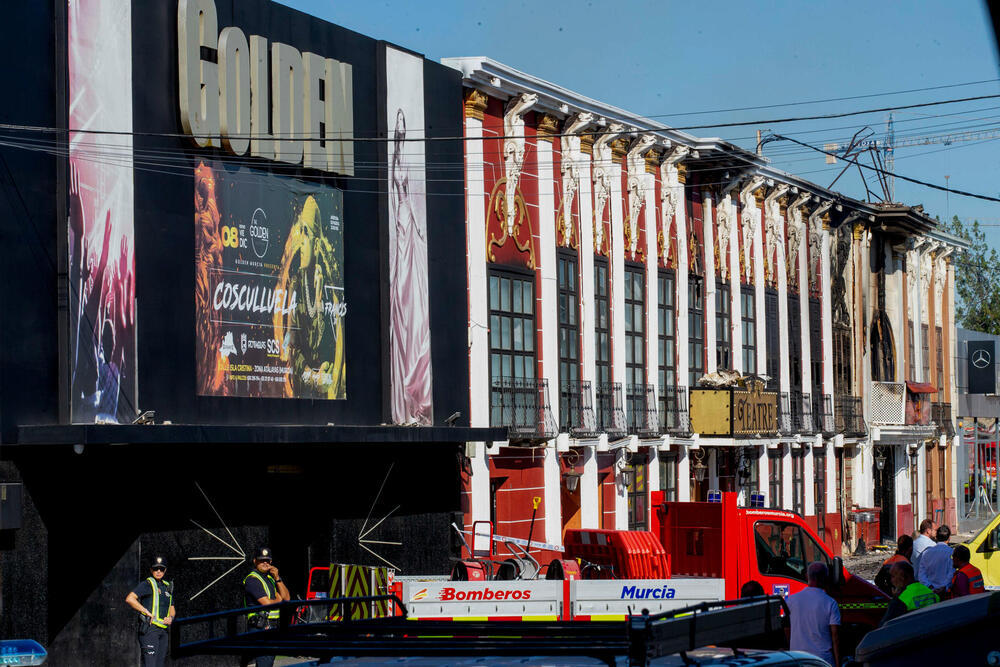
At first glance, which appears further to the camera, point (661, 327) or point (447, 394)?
point (661, 327)

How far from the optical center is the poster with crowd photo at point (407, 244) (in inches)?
970

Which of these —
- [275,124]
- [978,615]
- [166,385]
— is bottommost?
[978,615]

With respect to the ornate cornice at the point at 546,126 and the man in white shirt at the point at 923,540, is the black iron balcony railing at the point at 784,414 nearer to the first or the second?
the ornate cornice at the point at 546,126

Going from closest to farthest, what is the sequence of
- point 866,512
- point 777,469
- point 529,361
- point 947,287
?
point 529,361 → point 777,469 → point 866,512 → point 947,287

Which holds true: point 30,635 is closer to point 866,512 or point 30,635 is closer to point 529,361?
point 529,361

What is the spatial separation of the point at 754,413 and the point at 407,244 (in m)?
14.2

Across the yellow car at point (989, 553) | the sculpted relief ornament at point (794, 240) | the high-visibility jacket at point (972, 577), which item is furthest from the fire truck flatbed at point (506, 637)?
the sculpted relief ornament at point (794, 240)

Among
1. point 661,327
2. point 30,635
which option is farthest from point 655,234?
point 30,635

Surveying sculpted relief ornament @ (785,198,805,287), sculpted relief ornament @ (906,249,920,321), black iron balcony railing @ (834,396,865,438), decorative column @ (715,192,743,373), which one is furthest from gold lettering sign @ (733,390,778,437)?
sculpted relief ornament @ (906,249,920,321)

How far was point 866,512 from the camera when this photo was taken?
144ft

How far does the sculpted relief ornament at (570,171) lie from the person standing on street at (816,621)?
17.8m

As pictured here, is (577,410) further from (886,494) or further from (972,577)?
(886,494)

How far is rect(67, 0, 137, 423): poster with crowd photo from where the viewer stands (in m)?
18.7

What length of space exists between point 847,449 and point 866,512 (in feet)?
6.57
